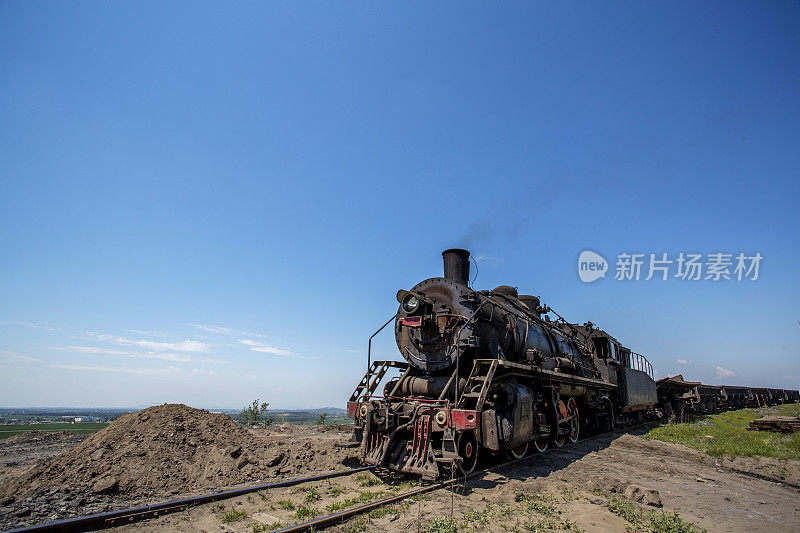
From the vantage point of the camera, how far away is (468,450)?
7.44m

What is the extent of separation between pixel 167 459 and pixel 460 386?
5.89 m

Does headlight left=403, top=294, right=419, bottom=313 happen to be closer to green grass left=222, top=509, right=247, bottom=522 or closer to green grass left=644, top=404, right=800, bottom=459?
green grass left=222, top=509, right=247, bottom=522

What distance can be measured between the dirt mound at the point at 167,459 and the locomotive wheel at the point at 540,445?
15.2ft

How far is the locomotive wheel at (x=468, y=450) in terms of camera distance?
7211mm

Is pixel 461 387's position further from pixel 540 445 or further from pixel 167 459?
pixel 167 459

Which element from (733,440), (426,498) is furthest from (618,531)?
(733,440)

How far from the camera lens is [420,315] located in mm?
8875

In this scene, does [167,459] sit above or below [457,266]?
below

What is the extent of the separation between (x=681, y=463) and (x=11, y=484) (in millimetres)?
13270

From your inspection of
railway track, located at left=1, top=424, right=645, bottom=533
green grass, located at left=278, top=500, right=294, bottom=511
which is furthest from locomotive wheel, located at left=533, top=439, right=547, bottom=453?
green grass, located at left=278, top=500, right=294, bottom=511

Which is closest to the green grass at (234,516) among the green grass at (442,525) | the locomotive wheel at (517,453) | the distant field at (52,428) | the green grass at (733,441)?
the green grass at (442,525)

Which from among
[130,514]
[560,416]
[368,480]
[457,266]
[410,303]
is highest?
[457,266]

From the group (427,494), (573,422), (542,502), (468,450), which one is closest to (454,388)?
(468,450)

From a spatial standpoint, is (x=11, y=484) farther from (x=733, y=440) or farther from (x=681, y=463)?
(x=733, y=440)
